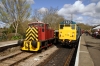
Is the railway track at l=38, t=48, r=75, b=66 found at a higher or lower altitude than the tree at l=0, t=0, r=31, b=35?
lower

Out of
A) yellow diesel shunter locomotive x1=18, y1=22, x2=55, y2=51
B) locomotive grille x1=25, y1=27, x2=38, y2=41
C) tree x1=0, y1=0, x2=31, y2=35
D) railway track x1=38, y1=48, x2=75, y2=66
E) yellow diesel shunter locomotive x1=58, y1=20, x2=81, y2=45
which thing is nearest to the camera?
railway track x1=38, y1=48, x2=75, y2=66

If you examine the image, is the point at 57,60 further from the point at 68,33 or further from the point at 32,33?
the point at 68,33

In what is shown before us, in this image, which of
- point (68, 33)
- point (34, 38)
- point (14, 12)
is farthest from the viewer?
point (14, 12)

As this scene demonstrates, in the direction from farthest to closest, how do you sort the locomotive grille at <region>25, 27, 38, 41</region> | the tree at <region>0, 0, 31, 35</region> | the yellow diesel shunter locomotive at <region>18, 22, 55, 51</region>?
the tree at <region>0, 0, 31, 35</region> < the locomotive grille at <region>25, 27, 38, 41</region> < the yellow diesel shunter locomotive at <region>18, 22, 55, 51</region>

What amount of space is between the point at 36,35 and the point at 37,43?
0.93 meters

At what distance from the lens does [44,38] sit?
15117 millimetres

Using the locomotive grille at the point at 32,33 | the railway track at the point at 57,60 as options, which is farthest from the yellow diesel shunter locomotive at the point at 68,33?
the locomotive grille at the point at 32,33

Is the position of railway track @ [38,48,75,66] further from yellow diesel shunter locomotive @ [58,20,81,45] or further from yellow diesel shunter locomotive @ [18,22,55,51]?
yellow diesel shunter locomotive @ [58,20,81,45]

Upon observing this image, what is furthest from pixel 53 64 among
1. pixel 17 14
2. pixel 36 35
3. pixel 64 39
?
pixel 17 14

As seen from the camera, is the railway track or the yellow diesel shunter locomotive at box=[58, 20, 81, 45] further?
the yellow diesel shunter locomotive at box=[58, 20, 81, 45]

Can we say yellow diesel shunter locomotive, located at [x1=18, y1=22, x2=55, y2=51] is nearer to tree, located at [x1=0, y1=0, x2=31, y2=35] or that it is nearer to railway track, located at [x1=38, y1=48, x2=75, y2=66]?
railway track, located at [x1=38, y1=48, x2=75, y2=66]

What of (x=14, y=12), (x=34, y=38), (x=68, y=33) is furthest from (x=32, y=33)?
(x=14, y=12)

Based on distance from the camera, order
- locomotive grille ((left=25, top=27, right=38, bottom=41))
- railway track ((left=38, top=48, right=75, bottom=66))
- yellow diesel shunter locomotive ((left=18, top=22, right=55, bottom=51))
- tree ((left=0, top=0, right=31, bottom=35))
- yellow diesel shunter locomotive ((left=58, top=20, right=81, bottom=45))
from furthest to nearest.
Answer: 1. tree ((left=0, top=0, right=31, bottom=35))
2. yellow diesel shunter locomotive ((left=58, top=20, right=81, bottom=45))
3. locomotive grille ((left=25, top=27, right=38, bottom=41))
4. yellow diesel shunter locomotive ((left=18, top=22, right=55, bottom=51))
5. railway track ((left=38, top=48, right=75, bottom=66))

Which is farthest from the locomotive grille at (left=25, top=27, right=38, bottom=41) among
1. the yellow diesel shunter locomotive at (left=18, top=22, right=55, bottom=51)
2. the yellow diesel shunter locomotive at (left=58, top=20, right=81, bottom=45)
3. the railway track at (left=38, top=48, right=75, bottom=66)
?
the yellow diesel shunter locomotive at (left=58, top=20, right=81, bottom=45)
